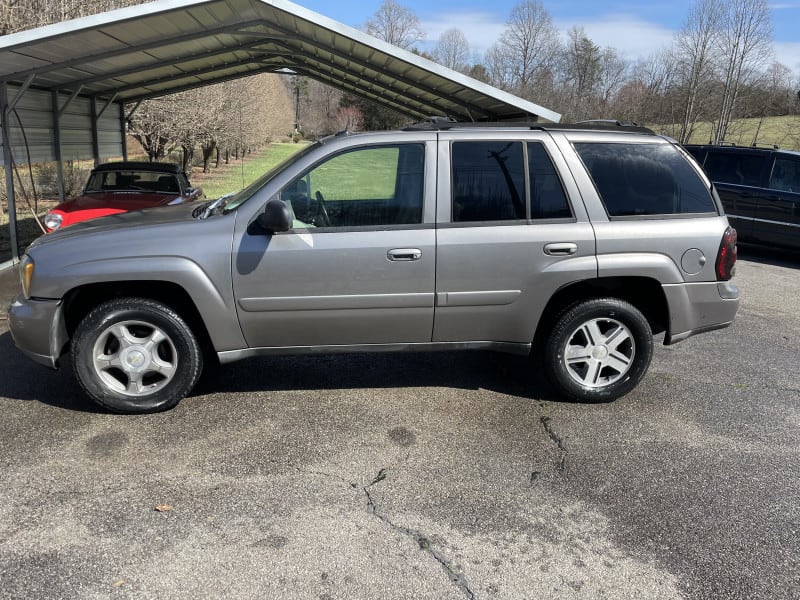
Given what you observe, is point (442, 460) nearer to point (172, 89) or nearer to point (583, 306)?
point (583, 306)

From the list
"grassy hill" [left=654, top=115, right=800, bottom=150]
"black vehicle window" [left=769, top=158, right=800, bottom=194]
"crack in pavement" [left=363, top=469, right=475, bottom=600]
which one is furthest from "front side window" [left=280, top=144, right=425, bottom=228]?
"grassy hill" [left=654, top=115, right=800, bottom=150]

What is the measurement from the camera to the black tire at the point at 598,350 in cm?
436

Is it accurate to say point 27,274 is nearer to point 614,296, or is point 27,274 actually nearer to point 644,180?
point 614,296

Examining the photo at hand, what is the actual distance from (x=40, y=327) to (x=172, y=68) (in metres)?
9.25

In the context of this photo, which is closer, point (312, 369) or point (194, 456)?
point (194, 456)

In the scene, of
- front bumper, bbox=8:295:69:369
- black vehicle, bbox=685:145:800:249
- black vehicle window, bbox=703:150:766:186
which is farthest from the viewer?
black vehicle window, bbox=703:150:766:186

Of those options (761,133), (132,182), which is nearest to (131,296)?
(132,182)

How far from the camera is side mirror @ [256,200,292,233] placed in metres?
3.84

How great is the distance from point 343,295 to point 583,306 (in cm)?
169

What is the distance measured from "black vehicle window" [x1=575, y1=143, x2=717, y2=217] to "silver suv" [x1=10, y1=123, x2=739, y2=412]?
1 cm

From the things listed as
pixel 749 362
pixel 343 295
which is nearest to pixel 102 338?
pixel 343 295

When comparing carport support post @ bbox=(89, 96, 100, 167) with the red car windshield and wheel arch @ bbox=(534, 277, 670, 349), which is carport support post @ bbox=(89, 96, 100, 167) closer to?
the red car windshield

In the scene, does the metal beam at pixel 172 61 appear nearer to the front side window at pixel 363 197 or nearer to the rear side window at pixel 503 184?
the front side window at pixel 363 197

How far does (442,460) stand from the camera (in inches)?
145
